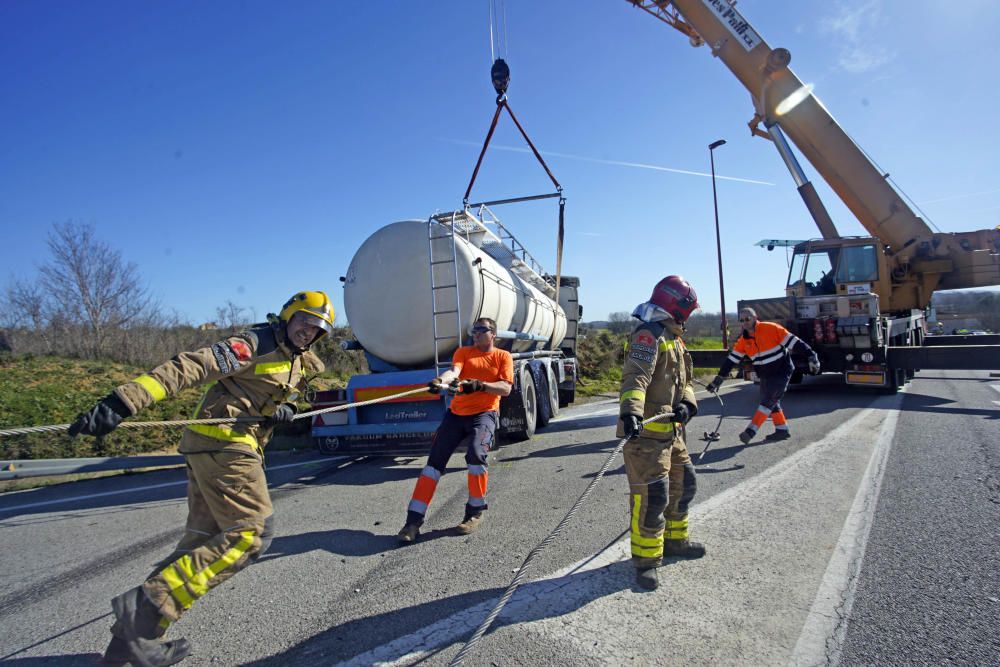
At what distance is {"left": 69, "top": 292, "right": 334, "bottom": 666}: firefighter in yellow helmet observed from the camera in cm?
251

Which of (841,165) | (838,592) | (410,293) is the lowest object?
(838,592)

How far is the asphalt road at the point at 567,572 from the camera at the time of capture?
266 centimetres

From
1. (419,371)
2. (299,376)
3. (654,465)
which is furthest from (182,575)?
(419,371)

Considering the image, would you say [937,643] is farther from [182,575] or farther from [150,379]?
[150,379]

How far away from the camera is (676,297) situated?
3623 mm

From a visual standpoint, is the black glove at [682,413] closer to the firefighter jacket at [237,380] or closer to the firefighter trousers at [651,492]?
the firefighter trousers at [651,492]

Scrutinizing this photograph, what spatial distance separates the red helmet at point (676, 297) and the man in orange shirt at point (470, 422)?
163 centimetres

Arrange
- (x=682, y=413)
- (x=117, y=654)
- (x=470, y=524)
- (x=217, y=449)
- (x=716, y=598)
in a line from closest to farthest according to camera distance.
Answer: (x=117, y=654)
(x=217, y=449)
(x=716, y=598)
(x=682, y=413)
(x=470, y=524)

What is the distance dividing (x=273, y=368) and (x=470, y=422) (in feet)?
6.64

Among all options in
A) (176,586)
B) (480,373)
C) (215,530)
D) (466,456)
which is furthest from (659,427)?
(176,586)

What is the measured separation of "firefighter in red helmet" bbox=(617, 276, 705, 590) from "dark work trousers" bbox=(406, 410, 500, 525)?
1.45 metres

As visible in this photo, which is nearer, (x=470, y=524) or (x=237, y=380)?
(x=237, y=380)

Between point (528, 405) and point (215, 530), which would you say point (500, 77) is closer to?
point (528, 405)

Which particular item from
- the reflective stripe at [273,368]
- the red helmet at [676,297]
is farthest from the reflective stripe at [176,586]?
the red helmet at [676,297]
